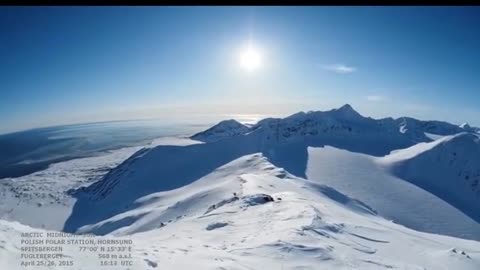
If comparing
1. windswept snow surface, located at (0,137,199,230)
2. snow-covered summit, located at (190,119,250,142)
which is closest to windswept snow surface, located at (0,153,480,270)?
windswept snow surface, located at (0,137,199,230)

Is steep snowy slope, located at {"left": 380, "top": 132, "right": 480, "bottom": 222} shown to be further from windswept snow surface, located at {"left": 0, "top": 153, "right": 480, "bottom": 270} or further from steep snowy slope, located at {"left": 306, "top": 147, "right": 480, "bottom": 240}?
windswept snow surface, located at {"left": 0, "top": 153, "right": 480, "bottom": 270}

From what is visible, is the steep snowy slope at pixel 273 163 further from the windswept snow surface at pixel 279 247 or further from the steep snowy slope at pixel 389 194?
the windswept snow surface at pixel 279 247

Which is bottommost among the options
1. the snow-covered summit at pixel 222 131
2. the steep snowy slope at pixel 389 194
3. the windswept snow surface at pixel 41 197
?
the windswept snow surface at pixel 41 197

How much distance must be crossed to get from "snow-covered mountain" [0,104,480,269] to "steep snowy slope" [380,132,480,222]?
600 mm

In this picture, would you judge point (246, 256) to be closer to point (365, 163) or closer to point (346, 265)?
point (346, 265)

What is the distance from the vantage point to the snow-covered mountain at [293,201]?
12625 millimetres

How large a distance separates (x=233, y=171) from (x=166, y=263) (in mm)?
78851

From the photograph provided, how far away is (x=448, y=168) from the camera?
134m

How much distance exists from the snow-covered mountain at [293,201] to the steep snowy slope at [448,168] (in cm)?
60

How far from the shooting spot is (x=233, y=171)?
8719 cm

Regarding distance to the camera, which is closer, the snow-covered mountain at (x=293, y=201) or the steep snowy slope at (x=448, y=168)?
the snow-covered mountain at (x=293, y=201)

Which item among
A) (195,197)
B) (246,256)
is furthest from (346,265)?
(195,197)

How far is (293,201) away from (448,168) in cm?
13558

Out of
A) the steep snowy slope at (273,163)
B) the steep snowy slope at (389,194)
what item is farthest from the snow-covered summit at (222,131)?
the steep snowy slope at (389,194)
